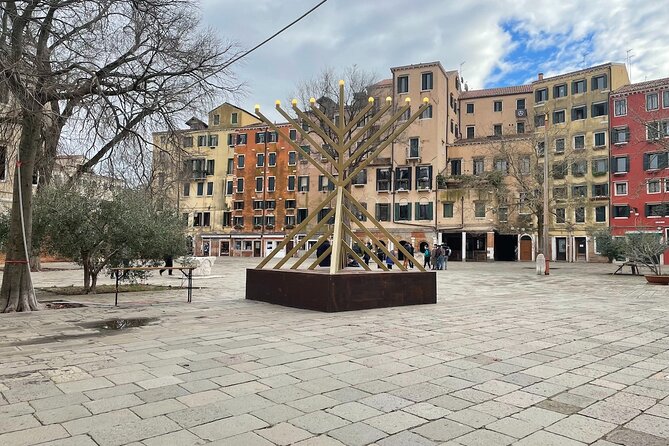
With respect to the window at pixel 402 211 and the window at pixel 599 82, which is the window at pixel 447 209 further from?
the window at pixel 599 82

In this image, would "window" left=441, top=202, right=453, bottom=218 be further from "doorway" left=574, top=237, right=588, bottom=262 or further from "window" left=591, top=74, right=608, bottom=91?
"window" left=591, top=74, right=608, bottom=91

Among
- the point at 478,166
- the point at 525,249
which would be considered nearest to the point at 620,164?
the point at 525,249

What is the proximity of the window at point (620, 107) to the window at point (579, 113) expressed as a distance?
2.53 meters

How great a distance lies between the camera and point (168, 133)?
12.1 meters

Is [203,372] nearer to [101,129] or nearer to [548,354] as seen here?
[548,354]

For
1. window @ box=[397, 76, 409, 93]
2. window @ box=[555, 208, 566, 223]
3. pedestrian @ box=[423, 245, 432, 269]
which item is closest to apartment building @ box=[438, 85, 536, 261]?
window @ box=[555, 208, 566, 223]

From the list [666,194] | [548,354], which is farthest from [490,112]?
[548,354]

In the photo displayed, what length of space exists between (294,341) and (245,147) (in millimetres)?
53815

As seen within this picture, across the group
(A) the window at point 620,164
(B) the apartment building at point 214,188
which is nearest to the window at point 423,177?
(A) the window at point 620,164

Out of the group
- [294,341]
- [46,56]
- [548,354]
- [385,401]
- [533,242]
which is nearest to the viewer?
[385,401]

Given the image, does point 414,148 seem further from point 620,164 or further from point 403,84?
point 620,164

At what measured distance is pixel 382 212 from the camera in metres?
51.2

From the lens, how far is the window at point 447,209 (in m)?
48.7

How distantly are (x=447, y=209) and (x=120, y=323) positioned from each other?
43.0 m
